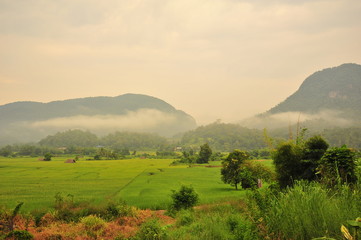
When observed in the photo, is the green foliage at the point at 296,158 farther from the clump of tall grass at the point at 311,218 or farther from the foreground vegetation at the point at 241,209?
the clump of tall grass at the point at 311,218

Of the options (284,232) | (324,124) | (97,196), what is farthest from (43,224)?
(324,124)

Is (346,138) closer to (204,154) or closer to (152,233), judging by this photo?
(204,154)

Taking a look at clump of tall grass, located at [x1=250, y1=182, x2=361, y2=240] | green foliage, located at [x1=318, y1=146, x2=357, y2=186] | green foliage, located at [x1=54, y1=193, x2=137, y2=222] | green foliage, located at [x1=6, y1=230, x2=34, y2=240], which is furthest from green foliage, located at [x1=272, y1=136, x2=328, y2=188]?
green foliage, located at [x1=6, y1=230, x2=34, y2=240]

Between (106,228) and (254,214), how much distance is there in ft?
32.1

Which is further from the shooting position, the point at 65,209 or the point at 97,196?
the point at 97,196

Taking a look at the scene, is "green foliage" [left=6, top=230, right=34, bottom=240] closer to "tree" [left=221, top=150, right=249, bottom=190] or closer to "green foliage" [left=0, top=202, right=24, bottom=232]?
"green foliage" [left=0, top=202, right=24, bottom=232]

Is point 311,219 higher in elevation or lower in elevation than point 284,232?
higher

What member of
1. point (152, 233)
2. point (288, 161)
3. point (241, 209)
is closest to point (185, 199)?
point (241, 209)

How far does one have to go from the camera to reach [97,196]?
26688mm

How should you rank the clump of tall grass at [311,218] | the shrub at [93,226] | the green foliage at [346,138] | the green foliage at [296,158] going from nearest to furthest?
the clump of tall grass at [311,218]
the shrub at [93,226]
the green foliage at [296,158]
the green foliage at [346,138]

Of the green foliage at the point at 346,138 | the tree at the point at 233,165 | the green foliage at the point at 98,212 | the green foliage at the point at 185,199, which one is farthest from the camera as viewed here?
the green foliage at the point at 346,138

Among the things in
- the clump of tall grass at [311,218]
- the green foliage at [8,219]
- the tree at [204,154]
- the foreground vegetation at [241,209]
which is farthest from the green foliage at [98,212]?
the tree at [204,154]

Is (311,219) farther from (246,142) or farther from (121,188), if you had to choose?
(246,142)

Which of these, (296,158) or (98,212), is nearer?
(296,158)
